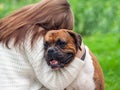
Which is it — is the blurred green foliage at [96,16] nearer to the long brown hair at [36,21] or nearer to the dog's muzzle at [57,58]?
the long brown hair at [36,21]

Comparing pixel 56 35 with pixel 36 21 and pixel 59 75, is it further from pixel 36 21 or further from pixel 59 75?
pixel 59 75

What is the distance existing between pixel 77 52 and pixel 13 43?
2.10 feet

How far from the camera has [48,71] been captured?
561 centimetres

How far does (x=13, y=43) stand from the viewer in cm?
567

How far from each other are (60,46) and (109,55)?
3802 mm

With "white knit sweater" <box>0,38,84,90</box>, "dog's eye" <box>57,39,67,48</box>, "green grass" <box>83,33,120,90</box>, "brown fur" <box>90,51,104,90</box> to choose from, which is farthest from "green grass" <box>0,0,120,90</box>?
"dog's eye" <box>57,39,67,48</box>

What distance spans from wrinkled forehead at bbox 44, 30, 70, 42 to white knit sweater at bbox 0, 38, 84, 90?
10 cm

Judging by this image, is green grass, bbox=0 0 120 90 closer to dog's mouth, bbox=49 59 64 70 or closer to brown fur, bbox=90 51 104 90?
brown fur, bbox=90 51 104 90

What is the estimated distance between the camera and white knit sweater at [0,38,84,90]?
18.3ft

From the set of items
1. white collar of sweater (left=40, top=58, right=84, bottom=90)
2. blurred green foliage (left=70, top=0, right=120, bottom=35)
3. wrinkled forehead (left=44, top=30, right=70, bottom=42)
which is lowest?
blurred green foliage (left=70, top=0, right=120, bottom=35)

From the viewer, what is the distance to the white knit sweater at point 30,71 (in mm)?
5574

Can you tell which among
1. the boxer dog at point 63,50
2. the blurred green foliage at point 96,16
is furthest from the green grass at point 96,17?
the boxer dog at point 63,50

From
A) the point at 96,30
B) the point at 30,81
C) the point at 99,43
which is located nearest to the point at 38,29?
the point at 30,81

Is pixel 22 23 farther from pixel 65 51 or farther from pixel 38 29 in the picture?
pixel 65 51
